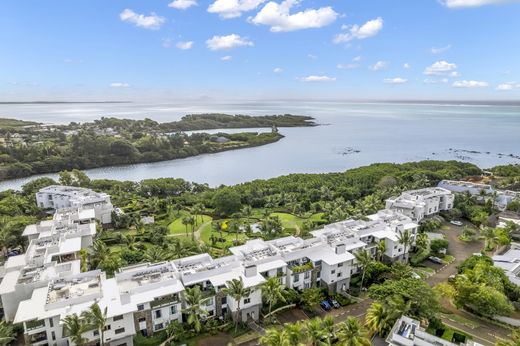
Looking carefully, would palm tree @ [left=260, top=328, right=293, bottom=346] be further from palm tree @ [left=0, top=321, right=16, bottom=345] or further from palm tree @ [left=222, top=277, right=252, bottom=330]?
palm tree @ [left=0, top=321, right=16, bottom=345]

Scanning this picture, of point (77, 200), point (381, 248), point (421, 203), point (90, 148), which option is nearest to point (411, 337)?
point (381, 248)

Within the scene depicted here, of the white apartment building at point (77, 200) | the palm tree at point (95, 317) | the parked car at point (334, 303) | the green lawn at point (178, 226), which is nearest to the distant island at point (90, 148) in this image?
the white apartment building at point (77, 200)

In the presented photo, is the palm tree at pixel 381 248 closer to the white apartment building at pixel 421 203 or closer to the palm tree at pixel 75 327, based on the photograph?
the white apartment building at pixel 421 203

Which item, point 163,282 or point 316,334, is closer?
point 316,334

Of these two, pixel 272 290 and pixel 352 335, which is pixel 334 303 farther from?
pixel 352 335

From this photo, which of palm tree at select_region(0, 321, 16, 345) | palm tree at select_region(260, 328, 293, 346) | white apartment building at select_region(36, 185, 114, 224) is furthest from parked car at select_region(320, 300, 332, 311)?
white apartment building at select_region(36, 185, 114, 224)

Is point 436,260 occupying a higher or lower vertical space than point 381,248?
lower

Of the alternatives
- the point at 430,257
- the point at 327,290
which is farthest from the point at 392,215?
the point at 327,290
